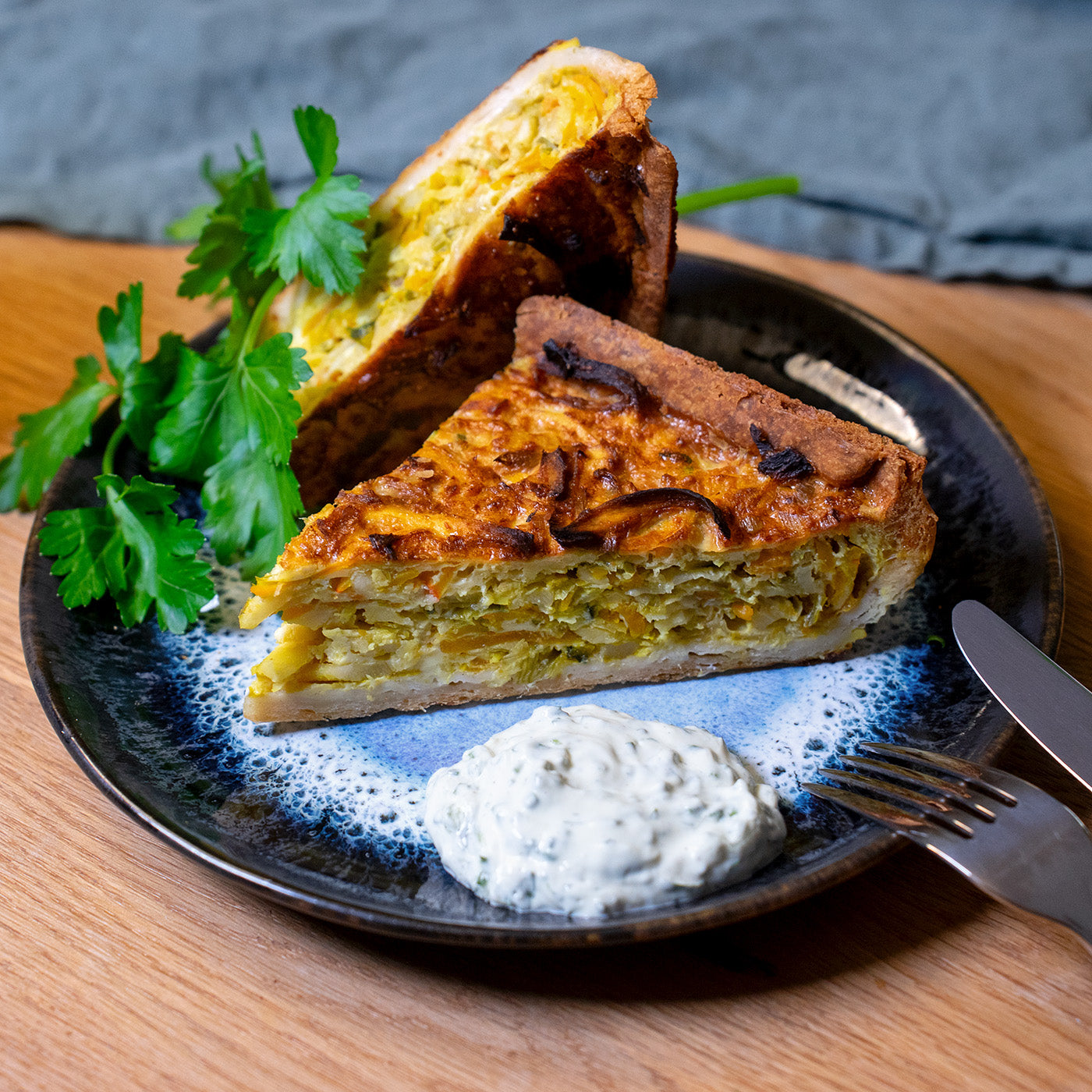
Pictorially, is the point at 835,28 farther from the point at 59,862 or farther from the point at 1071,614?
the point at 59,862

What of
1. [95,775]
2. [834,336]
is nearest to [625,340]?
[834,336]

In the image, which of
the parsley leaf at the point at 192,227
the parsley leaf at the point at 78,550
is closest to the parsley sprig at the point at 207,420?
the parsley leaf at the point at 78,550

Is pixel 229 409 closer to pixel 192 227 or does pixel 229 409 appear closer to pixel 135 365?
pixel 135 365

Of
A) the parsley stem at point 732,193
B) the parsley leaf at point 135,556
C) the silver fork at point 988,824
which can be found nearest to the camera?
the silver fork at point 988,824

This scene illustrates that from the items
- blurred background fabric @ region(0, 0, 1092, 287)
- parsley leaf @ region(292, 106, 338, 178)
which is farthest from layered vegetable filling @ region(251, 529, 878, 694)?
blurred background fabric @ region(0, 0, 1092, 287)

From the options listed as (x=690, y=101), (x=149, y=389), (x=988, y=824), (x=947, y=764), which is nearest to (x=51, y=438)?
(x=149, y=389)

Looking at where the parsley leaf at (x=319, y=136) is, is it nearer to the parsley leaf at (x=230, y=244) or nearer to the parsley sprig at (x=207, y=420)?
the parsley sprig at (x=207, y=420)
